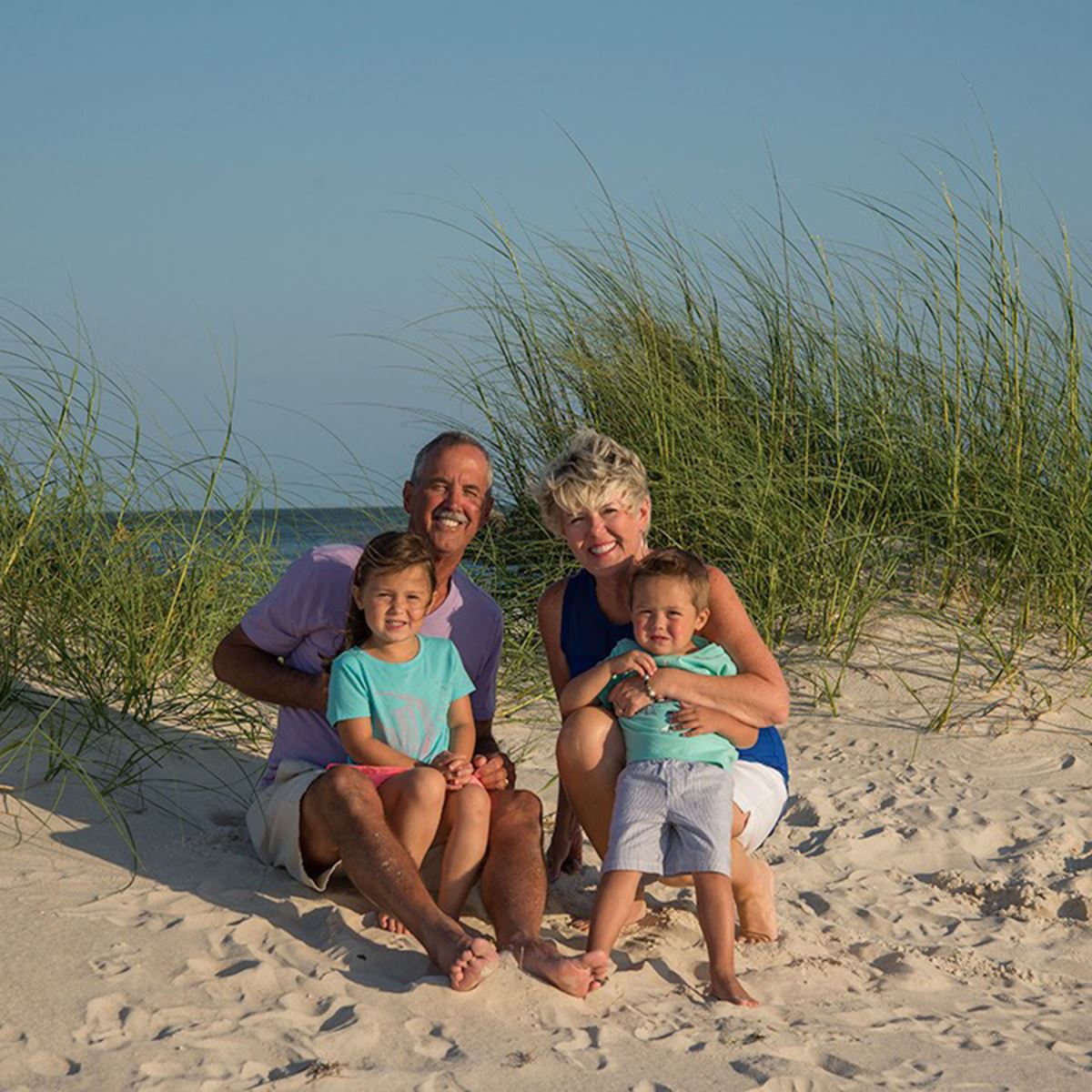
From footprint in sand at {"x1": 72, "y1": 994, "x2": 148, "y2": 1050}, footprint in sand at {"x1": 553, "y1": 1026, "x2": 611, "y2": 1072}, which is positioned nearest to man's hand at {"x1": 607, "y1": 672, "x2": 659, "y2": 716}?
footprint in sand at {"x1": 553, "y1": 1026, "x2": 611, "y2": 1072}

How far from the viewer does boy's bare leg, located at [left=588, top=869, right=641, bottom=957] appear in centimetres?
293

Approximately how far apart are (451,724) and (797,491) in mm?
2657

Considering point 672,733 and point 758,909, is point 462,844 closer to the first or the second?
point 672,733

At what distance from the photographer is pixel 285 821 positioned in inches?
130

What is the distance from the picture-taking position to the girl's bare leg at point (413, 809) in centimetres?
306

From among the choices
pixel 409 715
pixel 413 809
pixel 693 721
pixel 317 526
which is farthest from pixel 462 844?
pixel 317 526

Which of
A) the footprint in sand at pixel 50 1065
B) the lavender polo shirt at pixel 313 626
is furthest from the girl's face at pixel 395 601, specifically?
the footprint in sand at pixel 50 1065

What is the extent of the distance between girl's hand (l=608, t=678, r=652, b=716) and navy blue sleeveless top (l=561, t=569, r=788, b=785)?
251mm

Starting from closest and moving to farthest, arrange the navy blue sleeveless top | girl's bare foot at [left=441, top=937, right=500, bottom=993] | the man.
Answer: girl's bare foot at [left=441, top=937, right=500, bottom=993], the man, the navy blue sleeveless top

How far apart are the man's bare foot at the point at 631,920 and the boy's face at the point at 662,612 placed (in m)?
0.61

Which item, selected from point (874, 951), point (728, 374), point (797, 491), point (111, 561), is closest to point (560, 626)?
point (874, 951)

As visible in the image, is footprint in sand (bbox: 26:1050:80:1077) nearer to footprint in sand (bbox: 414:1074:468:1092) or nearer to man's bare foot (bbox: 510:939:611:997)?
footprint in sand (bbox: 414:1074:468:1092)

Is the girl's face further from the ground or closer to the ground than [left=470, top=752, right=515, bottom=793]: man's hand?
further from the ground

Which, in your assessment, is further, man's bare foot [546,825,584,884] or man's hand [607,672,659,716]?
man's bare foot [546,825,584,884]
